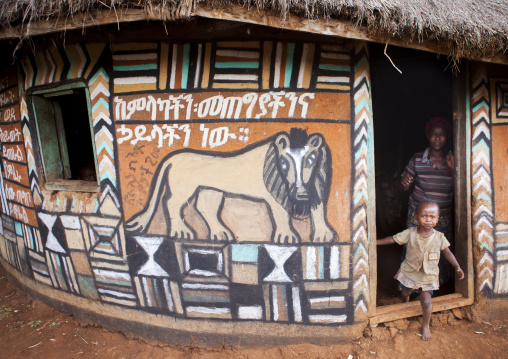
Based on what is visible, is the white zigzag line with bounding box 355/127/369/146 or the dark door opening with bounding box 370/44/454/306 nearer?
the white zigzag line with bounding box 355/127/369/146

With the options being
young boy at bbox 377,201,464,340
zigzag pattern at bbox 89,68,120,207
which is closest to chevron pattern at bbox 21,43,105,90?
zigzag pattern at bbox 89,68,120,207

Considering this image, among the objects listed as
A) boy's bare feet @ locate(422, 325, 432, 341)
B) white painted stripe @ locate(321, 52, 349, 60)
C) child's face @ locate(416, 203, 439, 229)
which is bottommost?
boy's bare feet @ locate(422, 325, 432, 341)

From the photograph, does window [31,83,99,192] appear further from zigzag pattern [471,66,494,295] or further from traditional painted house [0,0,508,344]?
zigzag pattern [471,66,494,295]

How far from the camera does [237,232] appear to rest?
8.66ft

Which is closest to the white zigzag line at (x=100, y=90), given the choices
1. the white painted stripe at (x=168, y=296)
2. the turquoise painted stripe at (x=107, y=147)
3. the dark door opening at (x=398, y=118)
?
the turquoise painted stripe at (x=107, y=147)

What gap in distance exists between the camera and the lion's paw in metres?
2.59

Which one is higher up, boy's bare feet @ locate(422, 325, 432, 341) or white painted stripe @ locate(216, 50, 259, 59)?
white painted stripe @ locate(216, 50, 259, 59)

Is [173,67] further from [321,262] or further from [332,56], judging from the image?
[321,262]

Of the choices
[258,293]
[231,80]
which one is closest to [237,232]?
[258,293]

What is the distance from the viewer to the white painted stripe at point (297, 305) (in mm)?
2678

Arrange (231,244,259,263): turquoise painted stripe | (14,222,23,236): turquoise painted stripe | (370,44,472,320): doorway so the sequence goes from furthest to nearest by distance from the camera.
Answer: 1. (370,44,472,320): doorway
2. (14,222,23,236): turquoise painted stripe
3. (231,244,259,263): turquoise painted stripe

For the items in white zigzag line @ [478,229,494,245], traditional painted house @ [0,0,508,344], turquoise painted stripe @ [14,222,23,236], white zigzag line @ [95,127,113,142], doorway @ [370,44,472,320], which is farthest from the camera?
doorway @ [370,44,472,320]

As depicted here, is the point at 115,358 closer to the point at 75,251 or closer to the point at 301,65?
the point at 75,251

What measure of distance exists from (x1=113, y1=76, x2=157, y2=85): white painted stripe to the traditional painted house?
0.04 feet
